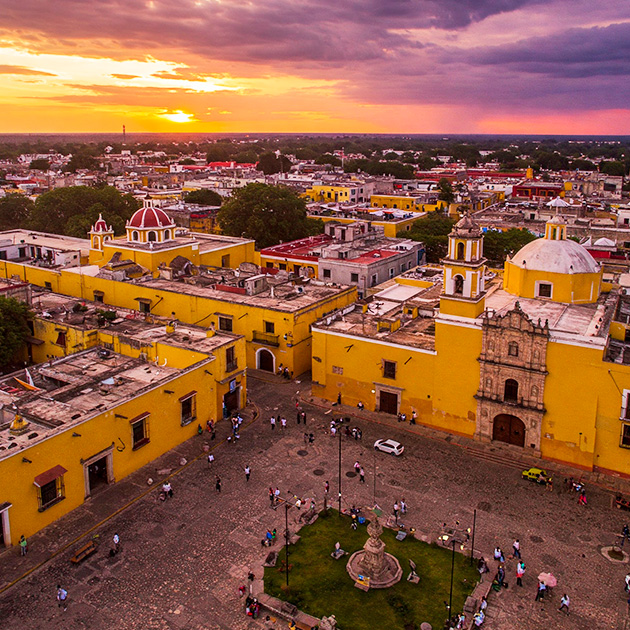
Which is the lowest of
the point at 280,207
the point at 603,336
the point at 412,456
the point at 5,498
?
the point at 412,456

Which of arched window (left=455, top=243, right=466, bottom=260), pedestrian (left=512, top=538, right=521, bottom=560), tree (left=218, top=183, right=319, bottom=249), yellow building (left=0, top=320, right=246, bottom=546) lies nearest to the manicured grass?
pedestrian (left=512, top=538, right=521, bottom=560)

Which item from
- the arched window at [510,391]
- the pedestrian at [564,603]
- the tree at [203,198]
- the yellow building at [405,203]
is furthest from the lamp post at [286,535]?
the tree at [203,198]

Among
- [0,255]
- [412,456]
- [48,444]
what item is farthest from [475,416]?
[0,255]

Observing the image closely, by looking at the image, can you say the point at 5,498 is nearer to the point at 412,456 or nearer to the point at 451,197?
the point at 412,456

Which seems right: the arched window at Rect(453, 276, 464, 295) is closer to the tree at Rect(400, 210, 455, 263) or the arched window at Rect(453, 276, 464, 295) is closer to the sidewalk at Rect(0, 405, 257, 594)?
the sidewalk at Rect(0, 405, 257, 594)

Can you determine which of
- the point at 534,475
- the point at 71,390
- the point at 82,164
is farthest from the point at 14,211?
the point at 82,164

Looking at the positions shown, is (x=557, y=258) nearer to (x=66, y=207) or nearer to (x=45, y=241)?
(x=45, y=241)
